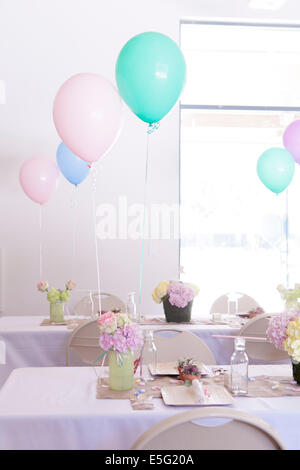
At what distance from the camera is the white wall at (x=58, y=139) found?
527cm

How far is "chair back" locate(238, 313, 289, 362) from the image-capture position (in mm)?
3117

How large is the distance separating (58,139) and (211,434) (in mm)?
4330

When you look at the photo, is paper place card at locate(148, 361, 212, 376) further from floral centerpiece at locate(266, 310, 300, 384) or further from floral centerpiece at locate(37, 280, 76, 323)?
floral centerpiece at locate(37, 280, 76, 323)

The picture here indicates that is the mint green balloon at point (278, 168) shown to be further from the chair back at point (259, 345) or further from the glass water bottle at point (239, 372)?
the glass water bottle at point (239, 372)

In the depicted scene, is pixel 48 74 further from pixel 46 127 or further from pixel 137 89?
pixel 137 89

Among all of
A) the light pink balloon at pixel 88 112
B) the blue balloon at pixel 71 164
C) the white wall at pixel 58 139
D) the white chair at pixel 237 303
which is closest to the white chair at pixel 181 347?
the light pink balloon at pixel 88 112

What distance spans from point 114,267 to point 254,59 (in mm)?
2733

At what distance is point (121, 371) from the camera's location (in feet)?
6.52

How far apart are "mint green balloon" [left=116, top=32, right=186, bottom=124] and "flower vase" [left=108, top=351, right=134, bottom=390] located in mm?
1358

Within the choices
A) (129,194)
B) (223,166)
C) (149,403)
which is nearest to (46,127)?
(129,194)

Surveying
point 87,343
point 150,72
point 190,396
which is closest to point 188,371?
point 190,396

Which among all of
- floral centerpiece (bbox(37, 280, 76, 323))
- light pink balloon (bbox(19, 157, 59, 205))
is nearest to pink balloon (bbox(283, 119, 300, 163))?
light pink balloon (bbox(19, 157, 59, 205))

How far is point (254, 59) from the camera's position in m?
5.75

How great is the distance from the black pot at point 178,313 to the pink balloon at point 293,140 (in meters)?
1.64
